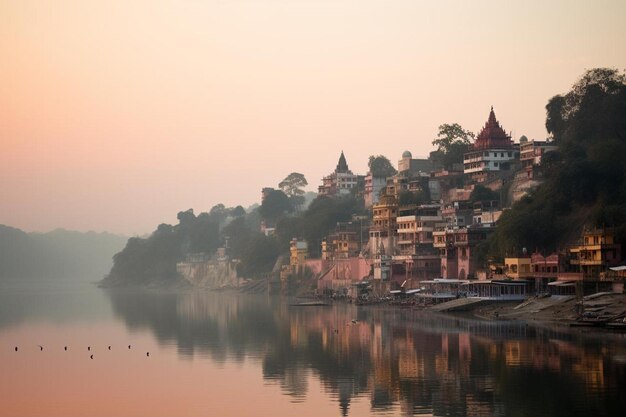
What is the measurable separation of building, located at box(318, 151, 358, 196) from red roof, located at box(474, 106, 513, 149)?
32393 mm

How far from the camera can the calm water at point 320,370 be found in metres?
29.6

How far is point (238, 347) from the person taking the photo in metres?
47.2

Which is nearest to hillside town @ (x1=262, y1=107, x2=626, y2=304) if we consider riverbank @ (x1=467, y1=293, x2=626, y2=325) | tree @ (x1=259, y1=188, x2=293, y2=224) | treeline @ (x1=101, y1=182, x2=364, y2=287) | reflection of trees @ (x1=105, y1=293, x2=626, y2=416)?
riverbank @ (x1=467, y1=293, x2=626, y2=325)

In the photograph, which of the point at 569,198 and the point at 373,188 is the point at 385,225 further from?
the point at 569,198

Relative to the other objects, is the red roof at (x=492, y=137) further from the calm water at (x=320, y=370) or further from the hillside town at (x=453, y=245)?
the calm water at (x=320, y=370)

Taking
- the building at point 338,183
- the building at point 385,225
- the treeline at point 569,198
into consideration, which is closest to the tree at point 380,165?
the building at point 338,183

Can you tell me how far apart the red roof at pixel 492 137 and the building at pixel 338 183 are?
32393mm

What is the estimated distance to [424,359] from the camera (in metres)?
38.5

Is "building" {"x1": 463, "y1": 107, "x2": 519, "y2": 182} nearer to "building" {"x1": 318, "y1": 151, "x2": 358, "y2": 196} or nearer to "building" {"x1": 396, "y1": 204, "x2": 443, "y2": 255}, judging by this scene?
"building" {"x1": 396, "y1": 204, "x2": 443, "y2": 255}

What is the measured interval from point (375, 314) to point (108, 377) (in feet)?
88.8

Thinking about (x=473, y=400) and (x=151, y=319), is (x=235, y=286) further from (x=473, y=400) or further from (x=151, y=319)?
(x=473, y=400)

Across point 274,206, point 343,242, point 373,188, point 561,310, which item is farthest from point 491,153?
point 274,206

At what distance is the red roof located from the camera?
84.8m

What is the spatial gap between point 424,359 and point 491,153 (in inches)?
1894
